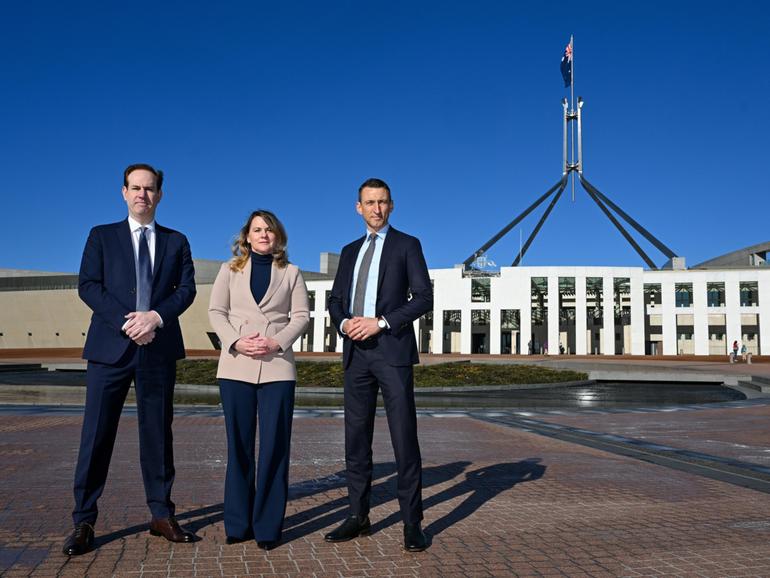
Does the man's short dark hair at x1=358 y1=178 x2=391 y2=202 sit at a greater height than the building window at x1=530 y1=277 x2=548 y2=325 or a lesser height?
lesser

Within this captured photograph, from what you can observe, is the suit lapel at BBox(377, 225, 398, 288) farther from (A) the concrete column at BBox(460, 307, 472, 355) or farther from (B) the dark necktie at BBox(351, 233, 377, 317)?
(A) the concrete column at BBox(460, 307, 472, 355)

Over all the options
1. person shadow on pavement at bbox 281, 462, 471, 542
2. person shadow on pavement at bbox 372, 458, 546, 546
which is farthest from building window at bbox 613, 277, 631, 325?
person shadow on pavement at bbox 281, 462, 471, 542

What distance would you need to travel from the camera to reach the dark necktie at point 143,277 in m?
3.85

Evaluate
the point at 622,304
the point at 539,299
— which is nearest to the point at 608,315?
the point at 539,299

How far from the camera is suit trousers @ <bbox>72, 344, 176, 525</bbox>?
373 cm

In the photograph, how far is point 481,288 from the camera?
5312 cm

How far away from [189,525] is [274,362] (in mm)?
1123

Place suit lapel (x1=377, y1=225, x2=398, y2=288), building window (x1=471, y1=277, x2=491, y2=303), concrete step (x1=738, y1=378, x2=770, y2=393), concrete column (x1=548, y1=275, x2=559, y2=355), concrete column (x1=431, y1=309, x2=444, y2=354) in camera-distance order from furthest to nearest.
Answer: concrete column (x1=431, y1=309, x2=444, y2=354)
building window (x1=471, y1=277, x2=491, y2=303)
concrete column (x1=548, y1=275, x2=559, y2=355)
concrete step (x1=738, y1=378, x2=770, y2=393)
suit lapel (x1=377, y1=225, x2=398, y2=288)

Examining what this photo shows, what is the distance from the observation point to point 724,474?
Result: 593cm

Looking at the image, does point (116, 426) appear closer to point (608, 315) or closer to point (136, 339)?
point (136, 339)

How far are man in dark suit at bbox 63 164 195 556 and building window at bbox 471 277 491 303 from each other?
48.7 metres

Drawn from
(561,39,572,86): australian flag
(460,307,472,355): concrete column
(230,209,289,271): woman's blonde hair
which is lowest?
(230,209,289,271): woman's blonde hair

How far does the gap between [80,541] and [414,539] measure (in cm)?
171

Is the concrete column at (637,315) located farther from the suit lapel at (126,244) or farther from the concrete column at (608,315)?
the suit lapel at (126,244)
